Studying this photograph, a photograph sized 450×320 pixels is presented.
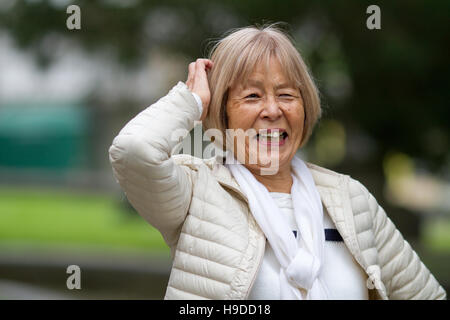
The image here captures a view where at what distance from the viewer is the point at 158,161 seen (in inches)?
84.4

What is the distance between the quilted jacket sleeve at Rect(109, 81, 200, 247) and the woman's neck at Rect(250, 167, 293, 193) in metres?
0.25

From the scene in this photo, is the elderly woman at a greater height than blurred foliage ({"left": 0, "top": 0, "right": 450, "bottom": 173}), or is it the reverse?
blurred foliage ({"left": 0, "top": 0, "right": 450, "bottom": 173})

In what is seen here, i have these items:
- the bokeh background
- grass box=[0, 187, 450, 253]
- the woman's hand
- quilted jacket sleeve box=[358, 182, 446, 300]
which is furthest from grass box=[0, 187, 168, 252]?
the woman's hand

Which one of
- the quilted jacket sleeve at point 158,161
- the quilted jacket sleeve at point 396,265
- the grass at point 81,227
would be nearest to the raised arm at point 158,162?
the quilted jacket sleeve at point 158,161

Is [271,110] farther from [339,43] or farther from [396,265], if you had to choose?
[339,43]

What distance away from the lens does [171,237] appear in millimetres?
2373

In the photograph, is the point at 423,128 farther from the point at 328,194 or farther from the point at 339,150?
the point at 328,194

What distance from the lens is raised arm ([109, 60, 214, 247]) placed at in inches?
84.2

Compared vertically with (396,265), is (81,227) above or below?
below

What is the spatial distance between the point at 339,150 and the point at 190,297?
8185 mm

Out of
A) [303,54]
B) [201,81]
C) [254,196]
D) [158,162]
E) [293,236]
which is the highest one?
[303,54]

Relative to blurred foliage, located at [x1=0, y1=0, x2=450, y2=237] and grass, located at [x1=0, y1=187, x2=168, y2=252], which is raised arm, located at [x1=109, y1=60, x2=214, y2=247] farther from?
grass, located at [x1=0, y1=187, x2=168, y2=252]

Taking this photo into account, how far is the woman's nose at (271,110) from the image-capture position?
2.32m

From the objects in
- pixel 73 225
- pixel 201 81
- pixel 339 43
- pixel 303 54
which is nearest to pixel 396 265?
pixel 201 81
